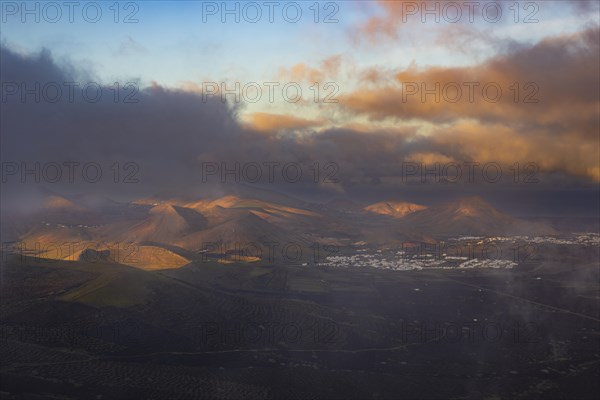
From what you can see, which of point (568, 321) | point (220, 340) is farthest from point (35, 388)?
point (568, 321)

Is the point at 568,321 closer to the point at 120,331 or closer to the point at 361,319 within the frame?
the point at 361,319

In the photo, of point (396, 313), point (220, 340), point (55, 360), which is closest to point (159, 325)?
point (220, 340)

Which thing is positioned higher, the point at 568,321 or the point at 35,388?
the point at 35,388

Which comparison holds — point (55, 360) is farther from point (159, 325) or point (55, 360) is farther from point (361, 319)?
point (361, 319)

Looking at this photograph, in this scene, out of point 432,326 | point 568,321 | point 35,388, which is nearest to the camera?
point 35,388

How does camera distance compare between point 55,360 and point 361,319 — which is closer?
point 55,360

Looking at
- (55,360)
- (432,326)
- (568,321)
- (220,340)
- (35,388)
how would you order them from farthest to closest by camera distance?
1. (568,321)
2. (432,326)
3. (220,340)
4. (55,360)
5. (35,388)
